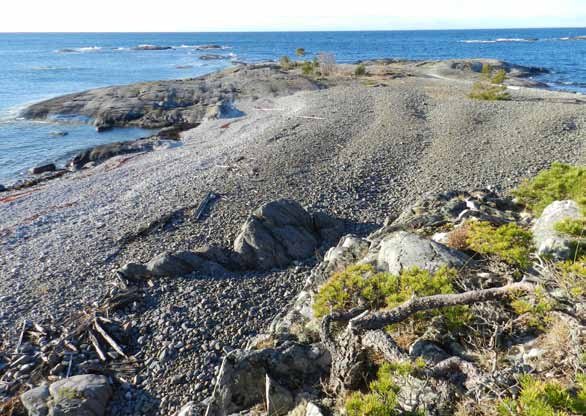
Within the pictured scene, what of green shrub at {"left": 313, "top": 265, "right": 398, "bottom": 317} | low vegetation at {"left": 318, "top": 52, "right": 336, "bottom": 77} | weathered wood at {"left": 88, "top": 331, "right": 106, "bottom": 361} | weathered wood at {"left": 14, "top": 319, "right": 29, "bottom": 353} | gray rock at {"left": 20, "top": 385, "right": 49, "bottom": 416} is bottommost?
weathered wood at {"left": 14, "top": 319, "right": 29, "bottom": 353}

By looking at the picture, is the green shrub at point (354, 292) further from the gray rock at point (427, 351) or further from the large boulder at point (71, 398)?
the large boulder at point (71, 398)

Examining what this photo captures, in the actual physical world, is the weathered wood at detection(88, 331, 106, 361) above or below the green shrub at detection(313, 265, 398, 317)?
below

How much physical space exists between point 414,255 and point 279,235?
6968 mm

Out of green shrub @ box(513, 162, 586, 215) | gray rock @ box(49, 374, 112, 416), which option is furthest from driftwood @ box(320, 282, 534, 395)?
gray rock @ box(49, 374, 112, 416)

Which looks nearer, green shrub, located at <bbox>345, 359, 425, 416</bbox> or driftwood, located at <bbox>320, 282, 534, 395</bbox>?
green shrub, located at <bbox>345, 359, 425, 416</bbox>

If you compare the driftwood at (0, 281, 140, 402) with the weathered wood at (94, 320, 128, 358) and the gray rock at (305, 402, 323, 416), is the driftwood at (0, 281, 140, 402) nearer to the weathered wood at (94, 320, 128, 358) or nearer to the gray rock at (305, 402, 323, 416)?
the weathered wood at (94, 320, 128, 358)

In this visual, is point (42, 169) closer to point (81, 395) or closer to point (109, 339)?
point (109, 339)

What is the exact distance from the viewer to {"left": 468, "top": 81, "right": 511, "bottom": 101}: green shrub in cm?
3847

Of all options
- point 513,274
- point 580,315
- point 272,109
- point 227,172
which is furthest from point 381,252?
point 272,109

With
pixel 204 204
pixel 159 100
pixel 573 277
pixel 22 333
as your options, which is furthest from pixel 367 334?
pixel 159 100

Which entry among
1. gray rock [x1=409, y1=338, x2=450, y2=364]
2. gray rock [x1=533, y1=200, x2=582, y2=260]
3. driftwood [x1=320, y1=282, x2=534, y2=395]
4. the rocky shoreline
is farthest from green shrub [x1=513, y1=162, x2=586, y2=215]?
gray rock [x1=409, y1=338, x2=450, y2=364]

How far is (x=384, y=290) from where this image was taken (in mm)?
8008

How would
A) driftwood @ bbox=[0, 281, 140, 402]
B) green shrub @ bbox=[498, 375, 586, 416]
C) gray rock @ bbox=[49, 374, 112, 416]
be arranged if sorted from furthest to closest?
driftwood @ bbox=[0, 281, 140, 402] < gray rock @ bbox=[49, 374, 112, 416] < green shrub @ bbox=[498, 375, 586, 416]

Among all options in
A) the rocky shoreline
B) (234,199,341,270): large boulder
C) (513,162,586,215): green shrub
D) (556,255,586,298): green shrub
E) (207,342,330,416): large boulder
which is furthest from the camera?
(234,199,341,270): large boulder
